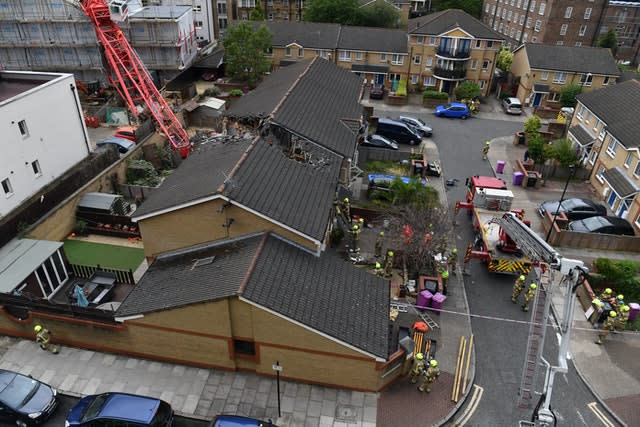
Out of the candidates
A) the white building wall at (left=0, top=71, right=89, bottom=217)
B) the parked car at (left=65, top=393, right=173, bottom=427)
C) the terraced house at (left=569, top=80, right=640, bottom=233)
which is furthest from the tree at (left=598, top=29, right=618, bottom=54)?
the parked car at (left=65, top=393, right=173, bottom=427)

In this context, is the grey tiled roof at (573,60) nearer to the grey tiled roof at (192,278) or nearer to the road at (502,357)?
the road at (502,357)

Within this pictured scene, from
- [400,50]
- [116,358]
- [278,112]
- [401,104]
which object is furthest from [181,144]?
[400,50]

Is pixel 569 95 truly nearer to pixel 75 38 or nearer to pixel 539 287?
pixel 539 287

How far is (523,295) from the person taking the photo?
75.9 feet

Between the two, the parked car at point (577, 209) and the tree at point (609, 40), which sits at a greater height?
the tree at point (609, 40)

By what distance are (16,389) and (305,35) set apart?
4621 centimetres

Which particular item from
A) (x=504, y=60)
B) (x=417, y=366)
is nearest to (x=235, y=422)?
(x=417, y=366)

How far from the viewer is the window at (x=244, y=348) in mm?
17391

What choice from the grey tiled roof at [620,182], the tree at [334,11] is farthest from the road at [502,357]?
the tree at [334,11]

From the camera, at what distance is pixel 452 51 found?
48.8m

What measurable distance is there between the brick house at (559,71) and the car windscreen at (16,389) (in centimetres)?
4997

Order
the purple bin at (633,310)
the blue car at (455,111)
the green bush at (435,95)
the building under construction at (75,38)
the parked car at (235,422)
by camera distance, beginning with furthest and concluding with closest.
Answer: the green bush at (435,95) → the blue car at (455,111) → the building under construction at (75,38) → the purple bin at (633,310) → the parked car at (235,422)

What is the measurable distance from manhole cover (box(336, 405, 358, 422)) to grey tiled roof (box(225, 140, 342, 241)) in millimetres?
6364

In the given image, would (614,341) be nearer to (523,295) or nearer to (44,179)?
(523,295)
